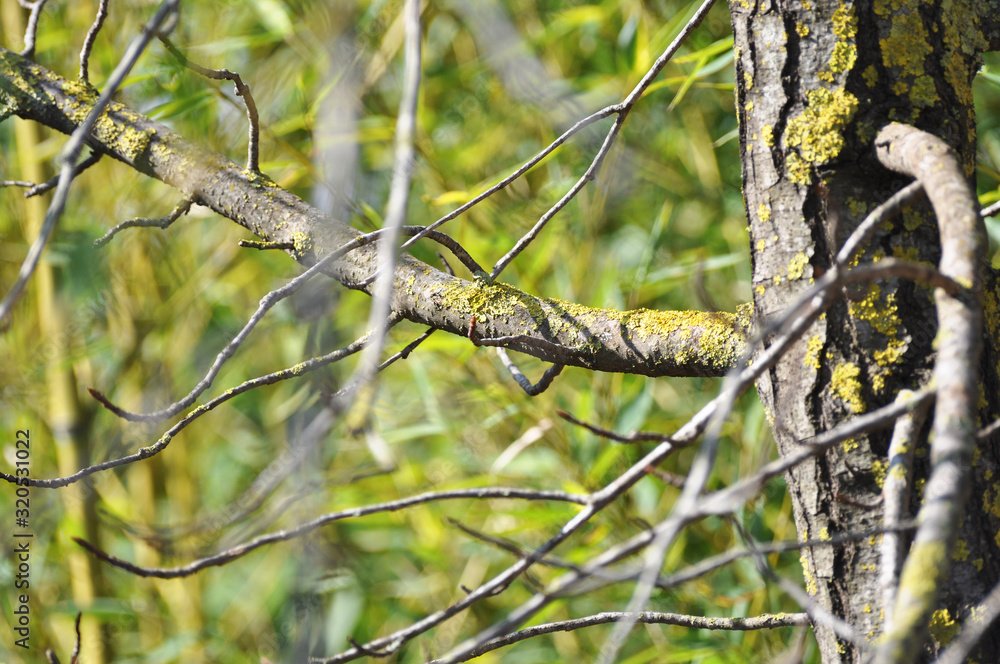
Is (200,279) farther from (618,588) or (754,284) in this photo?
(754,284)

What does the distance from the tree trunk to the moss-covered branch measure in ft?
0.22

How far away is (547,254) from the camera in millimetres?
1134

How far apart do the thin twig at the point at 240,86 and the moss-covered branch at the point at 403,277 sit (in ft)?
0.06

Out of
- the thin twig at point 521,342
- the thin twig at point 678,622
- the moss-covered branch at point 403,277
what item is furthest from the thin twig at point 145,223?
the thin twig at point 678,622

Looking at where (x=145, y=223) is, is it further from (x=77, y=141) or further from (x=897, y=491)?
(x=897, y=491)

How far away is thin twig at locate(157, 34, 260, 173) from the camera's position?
433 mm

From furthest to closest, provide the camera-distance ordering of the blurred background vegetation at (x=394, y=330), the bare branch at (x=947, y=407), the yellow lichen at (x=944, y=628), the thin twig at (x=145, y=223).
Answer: the blurred background vegetation at (x=394, y=330) → the thin twig at (x=145, y=223) → the yellow lichen at (x=944, y=628) → the bare branch at (x=947, y=407)

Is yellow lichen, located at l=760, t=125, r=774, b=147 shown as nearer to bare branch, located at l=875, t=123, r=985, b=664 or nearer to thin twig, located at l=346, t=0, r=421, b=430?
bare branch, located at l=875, t=123, r=985, b=664

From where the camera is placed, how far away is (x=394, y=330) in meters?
1.31

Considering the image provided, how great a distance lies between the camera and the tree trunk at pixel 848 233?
352 millimetres

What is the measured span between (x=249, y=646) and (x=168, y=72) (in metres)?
1.38

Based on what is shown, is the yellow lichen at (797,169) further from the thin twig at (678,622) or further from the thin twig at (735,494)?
the thin twig at (678,622)

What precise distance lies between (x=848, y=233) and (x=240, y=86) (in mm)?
387
